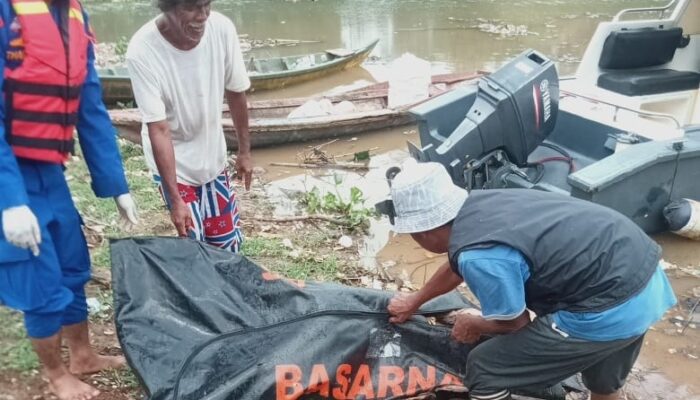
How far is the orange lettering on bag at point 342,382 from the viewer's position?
96.4 inches

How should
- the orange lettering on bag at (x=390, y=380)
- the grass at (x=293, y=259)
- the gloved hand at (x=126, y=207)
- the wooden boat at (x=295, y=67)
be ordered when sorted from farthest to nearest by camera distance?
the wooden boat at (x=295, y=67) → the grass at (x=293, y=259) → the gloved hand at (x=126, y=207) → the orange lettering on bag at (x=390, y=380)

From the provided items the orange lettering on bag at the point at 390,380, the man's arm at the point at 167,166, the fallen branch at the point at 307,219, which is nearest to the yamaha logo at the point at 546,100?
the fallen branch at the point at 307,219

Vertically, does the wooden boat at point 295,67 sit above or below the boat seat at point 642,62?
below

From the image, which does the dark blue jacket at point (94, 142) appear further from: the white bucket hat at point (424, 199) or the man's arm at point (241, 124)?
the white bucket hat at point (424, 199)

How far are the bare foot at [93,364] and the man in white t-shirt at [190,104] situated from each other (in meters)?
0.65

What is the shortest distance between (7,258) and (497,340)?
1.83m

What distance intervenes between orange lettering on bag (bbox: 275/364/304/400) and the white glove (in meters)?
0.98

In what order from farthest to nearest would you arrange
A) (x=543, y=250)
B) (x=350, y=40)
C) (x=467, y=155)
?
(x=350, y=40) < (x=467, y=155) < (x=543, y=250)

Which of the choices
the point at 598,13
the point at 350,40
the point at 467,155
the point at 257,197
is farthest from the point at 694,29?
the point at 598,13

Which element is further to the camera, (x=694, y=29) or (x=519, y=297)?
(x=694, y=29)

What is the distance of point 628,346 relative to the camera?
7.88 ft

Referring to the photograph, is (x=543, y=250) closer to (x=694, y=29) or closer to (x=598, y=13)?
(x=694, y=29)

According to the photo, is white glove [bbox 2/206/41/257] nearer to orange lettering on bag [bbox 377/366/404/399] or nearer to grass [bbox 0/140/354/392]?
grass [bbox 0/140/354/392]

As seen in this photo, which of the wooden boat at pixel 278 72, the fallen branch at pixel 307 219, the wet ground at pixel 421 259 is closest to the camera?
the wet ground at pixel 421 259
